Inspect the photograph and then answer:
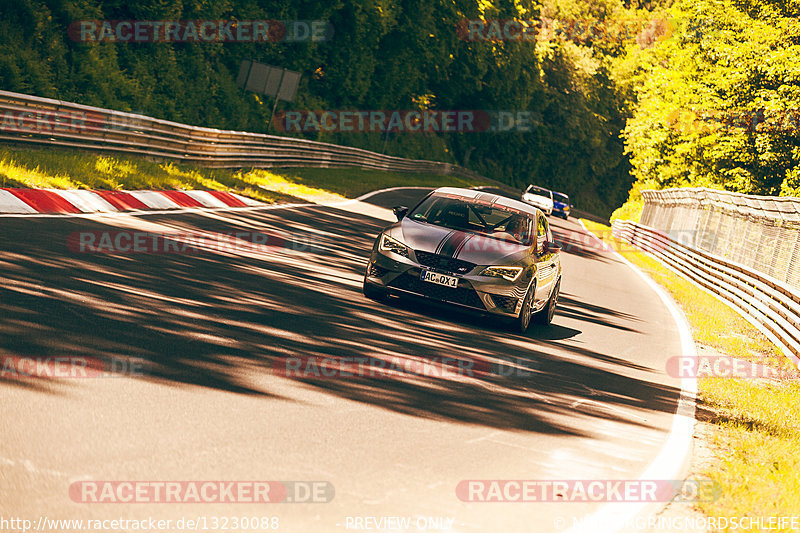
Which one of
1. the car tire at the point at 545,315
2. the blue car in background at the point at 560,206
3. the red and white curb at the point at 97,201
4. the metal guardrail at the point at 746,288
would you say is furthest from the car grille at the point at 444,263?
the blue car in background at the point at 560,206

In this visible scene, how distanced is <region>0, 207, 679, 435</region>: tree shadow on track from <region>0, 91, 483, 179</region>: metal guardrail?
4.62 metres

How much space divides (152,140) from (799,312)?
14515mm

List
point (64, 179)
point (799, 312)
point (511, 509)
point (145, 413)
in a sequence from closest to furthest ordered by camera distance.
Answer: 1. point (511, 509)
2. point (145, 413)
3. point (799, 312)
4. point (64, 179)

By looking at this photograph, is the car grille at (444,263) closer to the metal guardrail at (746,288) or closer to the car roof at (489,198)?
the car roof at (489,198)

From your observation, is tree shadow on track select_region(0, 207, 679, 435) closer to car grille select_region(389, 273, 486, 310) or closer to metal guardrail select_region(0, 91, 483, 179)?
car grille select_region(389, 273, 486, 310)

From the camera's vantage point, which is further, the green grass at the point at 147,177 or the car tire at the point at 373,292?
the green grass at the point at 147,177

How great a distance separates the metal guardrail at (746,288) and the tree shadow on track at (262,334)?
172 inches

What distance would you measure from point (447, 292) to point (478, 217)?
1789 millimetres

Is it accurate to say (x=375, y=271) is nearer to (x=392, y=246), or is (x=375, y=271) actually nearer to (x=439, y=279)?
(x=392, y=246)

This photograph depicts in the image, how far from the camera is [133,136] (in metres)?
20.8

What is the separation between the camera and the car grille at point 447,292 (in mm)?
10547

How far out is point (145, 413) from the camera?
5.57 meters

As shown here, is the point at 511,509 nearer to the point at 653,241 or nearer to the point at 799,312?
the point at 799,312

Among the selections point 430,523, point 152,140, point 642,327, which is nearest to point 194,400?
point 430,523
